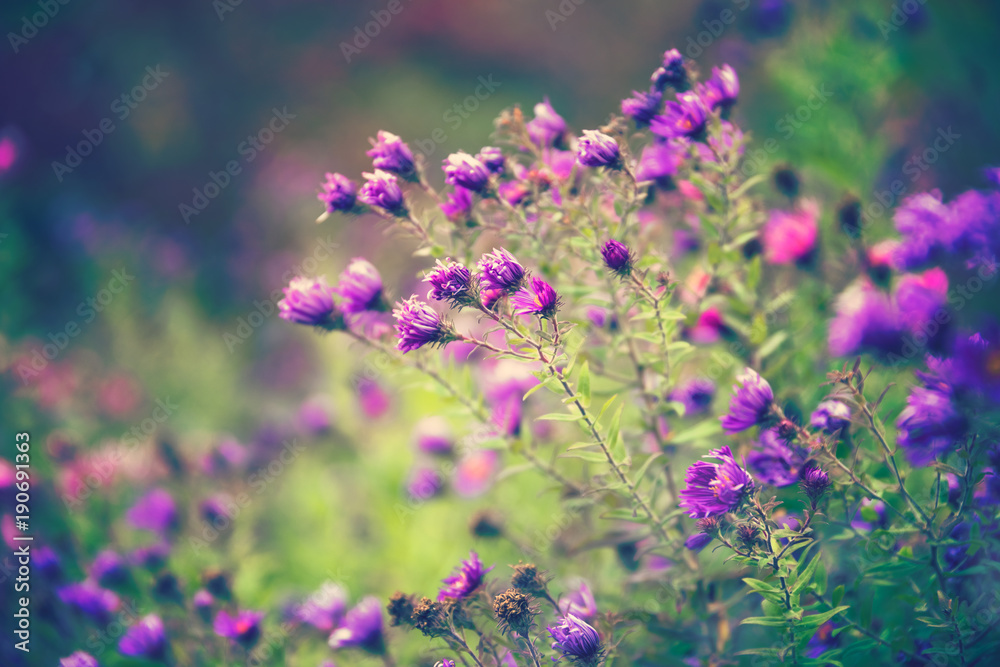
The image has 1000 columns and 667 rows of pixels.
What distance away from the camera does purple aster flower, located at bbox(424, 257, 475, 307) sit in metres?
1.18

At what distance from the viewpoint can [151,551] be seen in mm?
2012

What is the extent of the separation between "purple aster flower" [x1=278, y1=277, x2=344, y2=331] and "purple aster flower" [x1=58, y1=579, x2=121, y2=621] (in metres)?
1.19

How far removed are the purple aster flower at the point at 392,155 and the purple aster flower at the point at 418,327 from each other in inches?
15.9

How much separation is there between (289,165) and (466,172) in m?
4.26

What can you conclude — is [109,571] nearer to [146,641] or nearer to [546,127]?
[146,641]

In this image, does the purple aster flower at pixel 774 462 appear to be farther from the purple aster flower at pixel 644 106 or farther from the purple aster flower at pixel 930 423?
the purple aster flower at pixel 644 106

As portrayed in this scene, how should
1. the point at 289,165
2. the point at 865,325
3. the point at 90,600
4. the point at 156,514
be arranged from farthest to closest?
the point at 289,165 < the point at 156,514 < the point at 90,600 < the point at 865,325

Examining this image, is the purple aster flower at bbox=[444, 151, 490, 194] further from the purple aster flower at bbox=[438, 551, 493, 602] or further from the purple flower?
the purple flower

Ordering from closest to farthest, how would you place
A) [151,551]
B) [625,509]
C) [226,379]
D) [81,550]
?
[625,509]
[151,551]
[81,550]
[226,379]

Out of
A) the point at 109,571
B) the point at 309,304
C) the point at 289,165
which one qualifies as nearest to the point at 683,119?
the point at 309,304

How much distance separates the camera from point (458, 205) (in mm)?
1437

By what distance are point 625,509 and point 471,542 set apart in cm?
122

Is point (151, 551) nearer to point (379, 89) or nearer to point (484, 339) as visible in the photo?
point (484, 339)

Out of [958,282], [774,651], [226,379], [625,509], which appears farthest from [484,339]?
[226,379]
